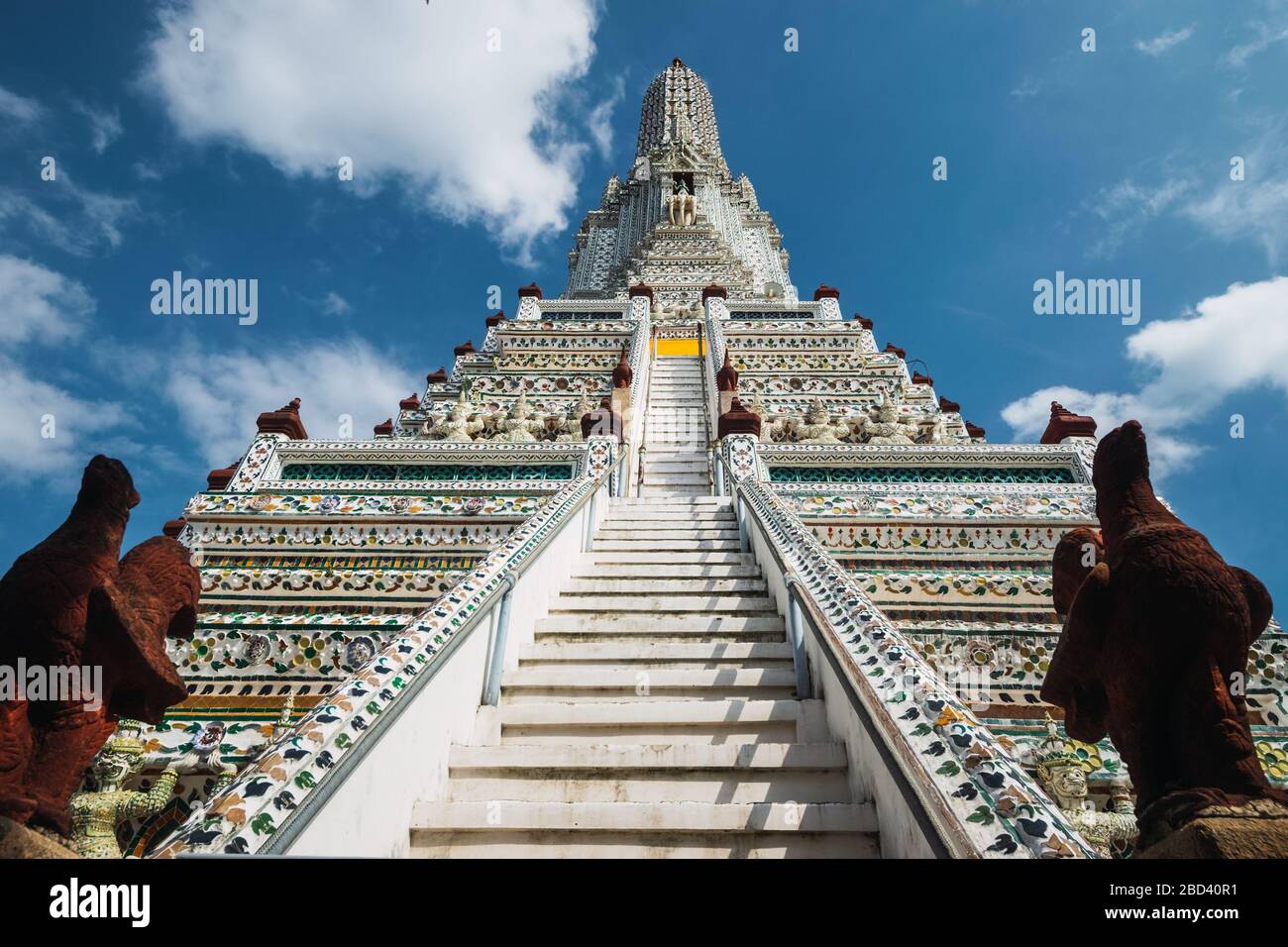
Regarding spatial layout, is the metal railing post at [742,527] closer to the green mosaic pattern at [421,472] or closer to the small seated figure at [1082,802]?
the green mosaic pattern at [421,472]

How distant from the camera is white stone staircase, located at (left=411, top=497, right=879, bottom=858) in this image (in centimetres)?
258

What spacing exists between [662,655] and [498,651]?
3.15 feet

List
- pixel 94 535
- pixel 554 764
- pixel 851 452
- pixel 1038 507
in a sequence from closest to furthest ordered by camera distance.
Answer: pixel 94 535, pixel 554 764, pixel 1038 507, pixel 851 452

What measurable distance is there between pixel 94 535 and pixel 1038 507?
676 centimetres

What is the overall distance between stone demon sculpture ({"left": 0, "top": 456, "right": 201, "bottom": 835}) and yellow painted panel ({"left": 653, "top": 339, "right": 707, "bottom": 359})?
12.9 m

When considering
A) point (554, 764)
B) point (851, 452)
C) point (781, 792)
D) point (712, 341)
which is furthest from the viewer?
point (712, 341)

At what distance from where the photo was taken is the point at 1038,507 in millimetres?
6238

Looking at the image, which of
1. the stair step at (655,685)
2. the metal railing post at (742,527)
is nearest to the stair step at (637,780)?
the stair step at (655,685)

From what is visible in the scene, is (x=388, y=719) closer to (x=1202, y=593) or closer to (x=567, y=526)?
(x=1202, y=593)

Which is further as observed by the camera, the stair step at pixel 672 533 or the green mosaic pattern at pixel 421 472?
the green mosaic pattern at pixel 421 472

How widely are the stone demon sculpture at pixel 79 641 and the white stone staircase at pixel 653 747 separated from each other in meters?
1.11

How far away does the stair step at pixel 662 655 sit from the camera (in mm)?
3900
